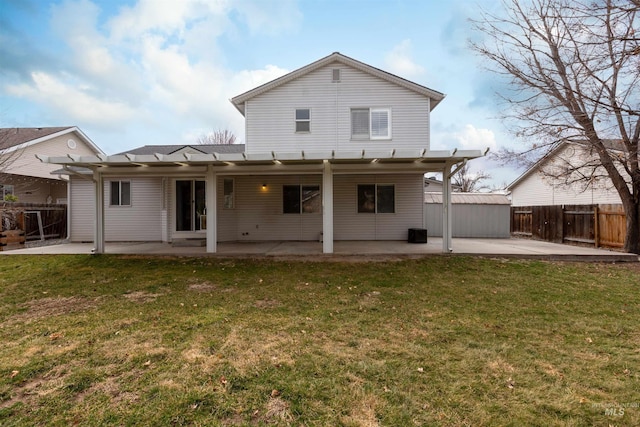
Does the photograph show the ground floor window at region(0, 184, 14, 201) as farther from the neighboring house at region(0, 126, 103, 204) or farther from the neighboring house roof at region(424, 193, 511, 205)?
the neighboring house roof at region(424, 193, 511, 205)

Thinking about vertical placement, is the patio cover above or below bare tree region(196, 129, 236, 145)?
below

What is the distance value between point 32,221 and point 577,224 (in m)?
21.3

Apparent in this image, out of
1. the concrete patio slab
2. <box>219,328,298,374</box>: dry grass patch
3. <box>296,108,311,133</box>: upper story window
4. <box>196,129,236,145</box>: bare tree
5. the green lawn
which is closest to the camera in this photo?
the green lawn

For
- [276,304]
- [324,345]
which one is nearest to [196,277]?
[276,304]

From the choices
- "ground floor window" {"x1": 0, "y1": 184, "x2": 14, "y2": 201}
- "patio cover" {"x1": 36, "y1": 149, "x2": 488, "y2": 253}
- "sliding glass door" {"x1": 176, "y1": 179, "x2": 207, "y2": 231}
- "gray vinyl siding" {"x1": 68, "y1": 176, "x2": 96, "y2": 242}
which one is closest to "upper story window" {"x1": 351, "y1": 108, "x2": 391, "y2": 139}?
"patio cover" {"x1": 36, "y1": 149, "x2": 488, "y2": 253}

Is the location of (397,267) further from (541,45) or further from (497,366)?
(541,45)

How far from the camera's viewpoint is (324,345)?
331 centimetres

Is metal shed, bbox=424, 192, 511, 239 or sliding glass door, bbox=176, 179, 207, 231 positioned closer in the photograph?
sliding glass door, bbox=176, 179, 207, 231

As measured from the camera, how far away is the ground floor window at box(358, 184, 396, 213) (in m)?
11.7

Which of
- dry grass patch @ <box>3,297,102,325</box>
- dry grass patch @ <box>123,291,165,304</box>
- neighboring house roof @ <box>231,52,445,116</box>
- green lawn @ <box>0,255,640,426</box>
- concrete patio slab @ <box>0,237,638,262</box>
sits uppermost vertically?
neighboring house roof @ <box>231,52,445,116</box>

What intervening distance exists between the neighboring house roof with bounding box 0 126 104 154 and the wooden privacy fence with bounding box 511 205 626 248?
22907 millimetres

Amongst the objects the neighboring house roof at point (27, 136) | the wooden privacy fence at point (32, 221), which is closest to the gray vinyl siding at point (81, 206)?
the wooden privacy fence at point (32, 221)

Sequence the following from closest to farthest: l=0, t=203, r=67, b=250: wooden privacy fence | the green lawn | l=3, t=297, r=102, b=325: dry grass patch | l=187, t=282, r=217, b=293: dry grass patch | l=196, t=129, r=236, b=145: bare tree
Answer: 1. the green lawn
2. l=3, t=297, r=102, b=325: dry grass patch
3. l=187, t=282, r=217, b=293: dry grass patch
4. l=0, t=203, r=67, b=250: wooden privacy fence
5. l=196, t=129, r=236, b=145: bare tree

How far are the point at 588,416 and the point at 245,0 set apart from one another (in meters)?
14.0
